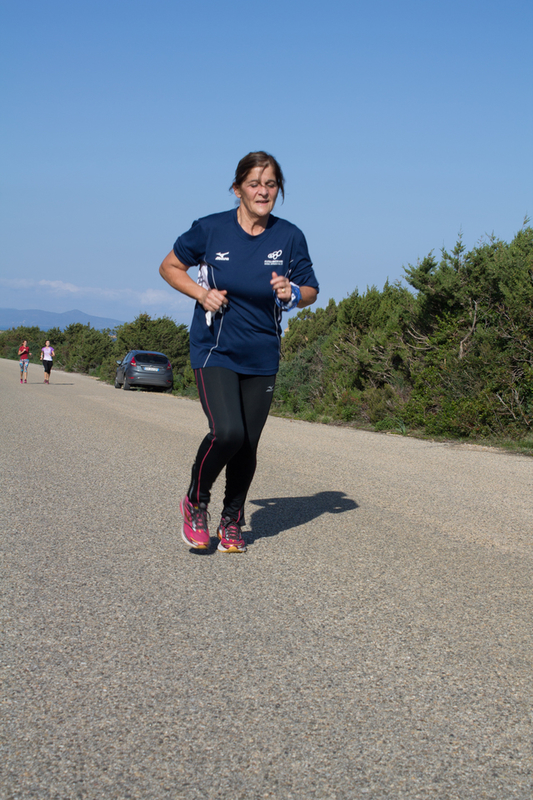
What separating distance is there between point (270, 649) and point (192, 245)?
7.29ft

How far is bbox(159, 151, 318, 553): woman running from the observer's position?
386cm

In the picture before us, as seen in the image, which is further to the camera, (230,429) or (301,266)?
(301,266)

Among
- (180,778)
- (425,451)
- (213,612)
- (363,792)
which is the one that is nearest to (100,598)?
(213,612)

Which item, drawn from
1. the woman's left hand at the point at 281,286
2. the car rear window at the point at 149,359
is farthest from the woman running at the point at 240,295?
the car rear window at the point at 149,359

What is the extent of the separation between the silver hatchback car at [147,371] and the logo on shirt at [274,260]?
74.2ft

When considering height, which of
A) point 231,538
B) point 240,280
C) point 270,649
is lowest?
point 270,649

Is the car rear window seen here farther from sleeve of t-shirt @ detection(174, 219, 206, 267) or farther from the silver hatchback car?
sleeve of t-shirt @ detection(174, 219, 206, 267)

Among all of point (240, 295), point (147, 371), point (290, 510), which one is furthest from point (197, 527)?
point (147, 371)

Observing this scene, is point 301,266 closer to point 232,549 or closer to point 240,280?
point 240,280

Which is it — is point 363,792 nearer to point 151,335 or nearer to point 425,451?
point 425,451

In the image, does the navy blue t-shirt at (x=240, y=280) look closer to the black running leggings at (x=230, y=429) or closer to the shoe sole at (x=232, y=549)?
the black running leggings at (x=230, y=429)

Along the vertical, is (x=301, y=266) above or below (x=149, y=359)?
below

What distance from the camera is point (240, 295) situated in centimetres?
387

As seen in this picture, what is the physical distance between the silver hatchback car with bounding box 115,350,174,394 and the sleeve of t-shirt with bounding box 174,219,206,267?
22472 mm
